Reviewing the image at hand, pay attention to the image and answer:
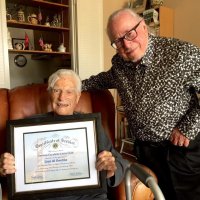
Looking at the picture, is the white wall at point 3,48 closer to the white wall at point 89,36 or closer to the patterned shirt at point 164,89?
the white wall at point 89,36

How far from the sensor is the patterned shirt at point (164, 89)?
1.22 meters

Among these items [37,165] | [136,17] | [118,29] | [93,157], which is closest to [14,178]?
[37,165]

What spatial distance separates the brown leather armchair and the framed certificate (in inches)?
11.2

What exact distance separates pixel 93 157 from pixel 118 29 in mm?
627

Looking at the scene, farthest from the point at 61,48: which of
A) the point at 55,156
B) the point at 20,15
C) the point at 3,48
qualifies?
the point at 55,156

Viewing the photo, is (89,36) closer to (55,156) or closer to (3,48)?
(3,48)

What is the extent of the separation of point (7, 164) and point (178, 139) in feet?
2.66

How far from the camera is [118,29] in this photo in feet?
4.07

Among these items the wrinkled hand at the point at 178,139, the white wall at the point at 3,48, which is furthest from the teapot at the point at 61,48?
the wrinkled hand at the point at 178,139

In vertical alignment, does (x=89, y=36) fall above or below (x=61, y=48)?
above

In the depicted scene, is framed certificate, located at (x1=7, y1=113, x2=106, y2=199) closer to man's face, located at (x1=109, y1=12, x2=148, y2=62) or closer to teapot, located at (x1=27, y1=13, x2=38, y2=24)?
man's face, located at (x1=109, y1=12, x2=148, y2=62)

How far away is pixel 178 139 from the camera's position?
4.15ft

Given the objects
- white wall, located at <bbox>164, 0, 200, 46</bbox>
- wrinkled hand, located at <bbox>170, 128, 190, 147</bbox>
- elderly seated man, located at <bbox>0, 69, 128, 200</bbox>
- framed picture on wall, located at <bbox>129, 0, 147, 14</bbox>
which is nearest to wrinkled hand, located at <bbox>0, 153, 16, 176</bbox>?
elderly seated man, located at <bbox>0, 69, 128, 200</bbox>

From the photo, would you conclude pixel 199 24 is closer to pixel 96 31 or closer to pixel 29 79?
pixel 96 31
